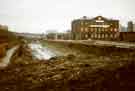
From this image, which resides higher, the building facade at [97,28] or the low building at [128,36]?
the building facade at [97,28]

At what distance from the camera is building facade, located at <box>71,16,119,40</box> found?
89.4 m

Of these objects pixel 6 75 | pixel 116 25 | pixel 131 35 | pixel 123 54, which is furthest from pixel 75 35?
pixel 6 75

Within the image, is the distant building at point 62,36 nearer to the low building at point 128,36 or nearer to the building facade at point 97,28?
the building facade at point 97,28

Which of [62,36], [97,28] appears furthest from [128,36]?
[62,36]

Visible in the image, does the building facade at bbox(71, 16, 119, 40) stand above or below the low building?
above

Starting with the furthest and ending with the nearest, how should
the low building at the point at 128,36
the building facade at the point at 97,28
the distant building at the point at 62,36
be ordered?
1. the distant building at the point at 62,36
2. the building facade at the point at 97,28
3. the low building at the point at 128,36

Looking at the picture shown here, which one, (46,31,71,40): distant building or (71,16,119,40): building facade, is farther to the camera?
(46,31,71,40): distant building

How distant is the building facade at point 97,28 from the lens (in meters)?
89.4

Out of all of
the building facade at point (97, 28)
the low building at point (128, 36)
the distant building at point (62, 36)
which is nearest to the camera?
the low building at point (128, 36)

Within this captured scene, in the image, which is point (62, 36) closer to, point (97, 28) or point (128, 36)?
point (97, 28)

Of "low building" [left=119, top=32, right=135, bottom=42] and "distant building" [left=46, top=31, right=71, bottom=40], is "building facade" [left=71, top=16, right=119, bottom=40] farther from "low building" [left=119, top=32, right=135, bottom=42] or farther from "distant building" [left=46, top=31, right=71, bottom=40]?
"low building" [left=119, top=32, right=135, bottom=42]

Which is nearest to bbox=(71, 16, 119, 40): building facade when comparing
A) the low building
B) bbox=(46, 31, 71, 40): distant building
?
bbox=(46, 31, 71, 40): distant building

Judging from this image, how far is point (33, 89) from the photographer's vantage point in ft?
28.5

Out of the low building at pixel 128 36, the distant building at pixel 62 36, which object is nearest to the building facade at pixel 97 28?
the distant building at pixel 62 36
